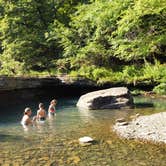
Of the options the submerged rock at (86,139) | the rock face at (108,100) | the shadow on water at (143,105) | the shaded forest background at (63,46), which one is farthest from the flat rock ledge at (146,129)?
the shaded forest background at (63,46)

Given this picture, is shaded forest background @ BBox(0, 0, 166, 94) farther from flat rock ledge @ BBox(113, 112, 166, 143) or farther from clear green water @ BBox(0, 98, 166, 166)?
clear green water @ BBox(0, 98, 166, 166)

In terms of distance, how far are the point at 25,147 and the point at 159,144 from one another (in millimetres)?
5339

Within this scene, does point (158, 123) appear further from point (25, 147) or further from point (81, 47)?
point (81, 47)

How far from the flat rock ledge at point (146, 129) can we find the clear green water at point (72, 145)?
550 millimetres

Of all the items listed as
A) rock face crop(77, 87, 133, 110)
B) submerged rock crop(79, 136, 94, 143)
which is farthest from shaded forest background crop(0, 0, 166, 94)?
submerged rock crop(79, 136, 94, 143)

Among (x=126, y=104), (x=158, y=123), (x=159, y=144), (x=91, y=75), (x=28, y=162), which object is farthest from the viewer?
(x=91, y=75)

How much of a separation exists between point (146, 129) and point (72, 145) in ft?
13.8

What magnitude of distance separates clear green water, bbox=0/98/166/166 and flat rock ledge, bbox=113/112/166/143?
55cm

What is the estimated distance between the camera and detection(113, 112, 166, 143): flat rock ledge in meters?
16.4

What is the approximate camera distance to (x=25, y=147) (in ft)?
49.8

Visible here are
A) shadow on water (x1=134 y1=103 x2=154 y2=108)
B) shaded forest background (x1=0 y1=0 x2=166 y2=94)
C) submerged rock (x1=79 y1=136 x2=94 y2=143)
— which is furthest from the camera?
shaded forest background (x1=0 y1=0 x2=166 y2=94)

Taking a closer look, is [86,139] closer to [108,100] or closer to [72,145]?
[72,145]

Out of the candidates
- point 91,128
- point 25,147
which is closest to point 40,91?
point 91,128

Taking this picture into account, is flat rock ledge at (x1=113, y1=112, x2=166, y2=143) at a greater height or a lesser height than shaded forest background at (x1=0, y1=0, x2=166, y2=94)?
lesser
